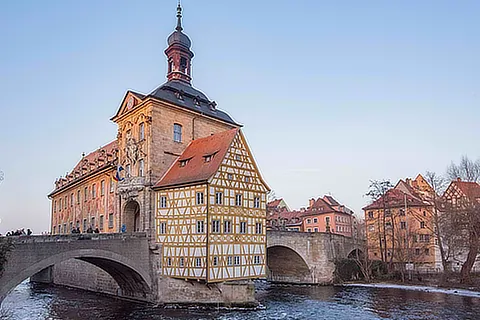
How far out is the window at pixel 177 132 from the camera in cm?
3069

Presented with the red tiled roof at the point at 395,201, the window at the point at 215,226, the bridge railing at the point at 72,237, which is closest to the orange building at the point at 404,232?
the red tiled roof at the point at 395,201

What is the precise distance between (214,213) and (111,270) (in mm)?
8553

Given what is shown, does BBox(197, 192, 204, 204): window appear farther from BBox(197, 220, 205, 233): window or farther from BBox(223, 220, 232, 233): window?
BBox(223, 220, 232, 233): window

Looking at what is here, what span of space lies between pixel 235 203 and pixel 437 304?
13247 mm

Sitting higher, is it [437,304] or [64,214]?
[64,214]

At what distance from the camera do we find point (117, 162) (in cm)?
3412

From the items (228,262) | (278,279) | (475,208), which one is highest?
(475,208)

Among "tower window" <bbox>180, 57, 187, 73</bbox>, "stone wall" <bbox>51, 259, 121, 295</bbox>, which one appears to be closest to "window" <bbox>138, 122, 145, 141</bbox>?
"tower window" <bbox>180, 57, 187, 73</bbox>

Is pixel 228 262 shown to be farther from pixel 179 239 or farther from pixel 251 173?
pixel 251 173

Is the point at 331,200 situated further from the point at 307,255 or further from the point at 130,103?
the point at 130,103

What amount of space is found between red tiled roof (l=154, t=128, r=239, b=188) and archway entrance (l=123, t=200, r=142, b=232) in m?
4.23

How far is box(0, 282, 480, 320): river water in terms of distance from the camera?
23.3 meters

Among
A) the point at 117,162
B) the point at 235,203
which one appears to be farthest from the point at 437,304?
the point at 117,162

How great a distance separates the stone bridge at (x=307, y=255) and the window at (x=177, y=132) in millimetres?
12177
